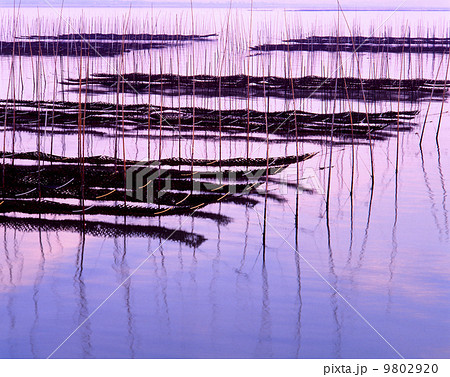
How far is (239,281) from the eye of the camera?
164 inches

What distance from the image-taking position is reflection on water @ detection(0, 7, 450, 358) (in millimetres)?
3348

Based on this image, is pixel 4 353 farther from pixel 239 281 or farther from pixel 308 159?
pixel 308 159

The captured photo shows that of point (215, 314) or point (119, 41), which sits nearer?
point (215, 314)

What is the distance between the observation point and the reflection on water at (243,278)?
3.35 m

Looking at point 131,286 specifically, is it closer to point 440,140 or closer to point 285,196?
point 285,196

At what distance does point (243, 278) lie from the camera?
420cm

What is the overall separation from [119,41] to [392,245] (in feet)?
61.0

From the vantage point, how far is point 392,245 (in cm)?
483

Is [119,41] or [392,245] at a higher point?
→ [119,41]

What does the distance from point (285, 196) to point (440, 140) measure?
12.0 feet

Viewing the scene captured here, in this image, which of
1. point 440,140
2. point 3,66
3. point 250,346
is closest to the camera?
point 250,346
